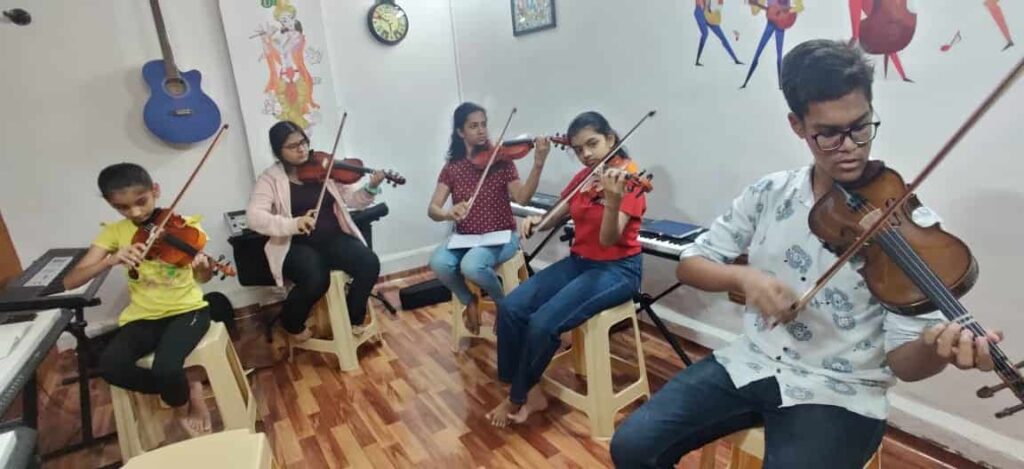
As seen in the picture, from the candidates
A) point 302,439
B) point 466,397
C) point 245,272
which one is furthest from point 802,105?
point 245,272

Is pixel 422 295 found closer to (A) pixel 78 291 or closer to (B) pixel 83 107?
(A) pixel 78 291

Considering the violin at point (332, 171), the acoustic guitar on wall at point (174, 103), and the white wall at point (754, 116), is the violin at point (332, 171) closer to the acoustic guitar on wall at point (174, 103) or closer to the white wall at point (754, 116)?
the acoustic guitar on wall at point (174, 103)

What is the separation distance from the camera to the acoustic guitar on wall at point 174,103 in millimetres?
2684

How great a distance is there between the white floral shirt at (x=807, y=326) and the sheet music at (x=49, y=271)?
2.01 m

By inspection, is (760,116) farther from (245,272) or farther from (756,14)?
(245,272)

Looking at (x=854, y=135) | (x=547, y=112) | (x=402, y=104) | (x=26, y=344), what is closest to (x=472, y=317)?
(x=547, y=112)

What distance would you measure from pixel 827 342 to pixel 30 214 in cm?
334

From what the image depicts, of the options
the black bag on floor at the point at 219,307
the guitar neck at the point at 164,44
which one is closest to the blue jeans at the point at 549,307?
the black bag on floor at the point at 219,307

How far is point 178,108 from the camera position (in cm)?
275

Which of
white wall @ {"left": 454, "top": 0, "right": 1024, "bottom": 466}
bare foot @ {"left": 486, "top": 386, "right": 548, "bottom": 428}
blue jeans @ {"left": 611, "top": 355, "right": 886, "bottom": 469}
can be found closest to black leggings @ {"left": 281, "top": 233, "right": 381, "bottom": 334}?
bare foot @ {"left": 486, "top": 386, "right": 548, "bottom": 428}

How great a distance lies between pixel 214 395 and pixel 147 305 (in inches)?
15.2

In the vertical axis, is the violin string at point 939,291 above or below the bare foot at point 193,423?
above

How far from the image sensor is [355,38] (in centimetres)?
319

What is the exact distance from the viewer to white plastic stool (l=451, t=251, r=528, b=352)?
2.38 m
